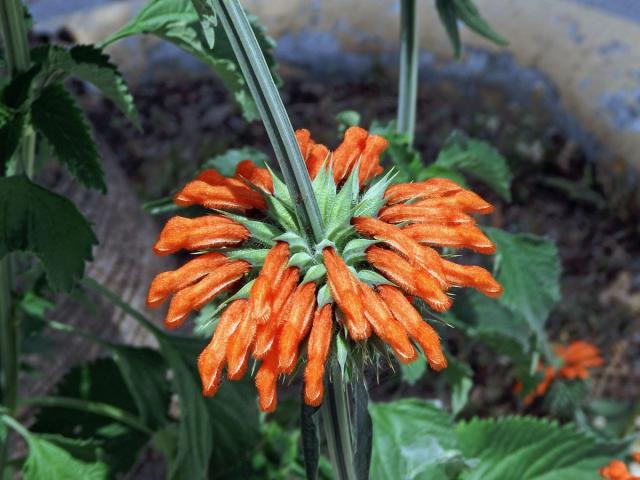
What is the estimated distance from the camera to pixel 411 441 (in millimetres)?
1373

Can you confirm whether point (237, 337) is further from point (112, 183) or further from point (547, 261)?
point (112, 183)

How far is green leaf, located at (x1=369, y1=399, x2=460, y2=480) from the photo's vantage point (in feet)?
4.31

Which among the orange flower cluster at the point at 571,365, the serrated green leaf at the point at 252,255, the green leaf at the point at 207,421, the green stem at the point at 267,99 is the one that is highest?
the green stem at the point at 267,99

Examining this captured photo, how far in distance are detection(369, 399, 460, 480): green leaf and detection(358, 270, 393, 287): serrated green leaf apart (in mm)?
472

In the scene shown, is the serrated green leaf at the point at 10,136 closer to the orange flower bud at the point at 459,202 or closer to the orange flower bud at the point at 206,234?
the orange flower bud at the point at 206,234

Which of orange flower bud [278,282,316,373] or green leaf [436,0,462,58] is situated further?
green leaf [436,0,462,58]

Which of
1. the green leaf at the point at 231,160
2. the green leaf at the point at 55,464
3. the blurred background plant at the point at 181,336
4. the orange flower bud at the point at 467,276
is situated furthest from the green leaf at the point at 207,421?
the orange flower bud at the point at 467,276

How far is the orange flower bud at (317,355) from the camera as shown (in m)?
0.80

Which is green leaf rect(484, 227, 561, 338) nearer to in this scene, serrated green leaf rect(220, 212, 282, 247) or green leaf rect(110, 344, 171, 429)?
green leaf rect(110, 344, 171, 429)

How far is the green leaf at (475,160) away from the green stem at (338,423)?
0.62 m

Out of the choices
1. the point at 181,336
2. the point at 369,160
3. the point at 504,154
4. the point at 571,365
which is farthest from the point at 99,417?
the point at 504,154

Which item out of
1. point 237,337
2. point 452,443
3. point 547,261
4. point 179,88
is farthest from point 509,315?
point 179,88

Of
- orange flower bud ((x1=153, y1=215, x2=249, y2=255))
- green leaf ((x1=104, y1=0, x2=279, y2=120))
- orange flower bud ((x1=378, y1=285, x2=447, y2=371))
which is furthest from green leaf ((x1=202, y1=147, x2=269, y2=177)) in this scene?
orange flower bud ((x1=378, y1=285, x2=447, y2=371))

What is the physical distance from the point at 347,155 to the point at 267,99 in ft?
0.86
